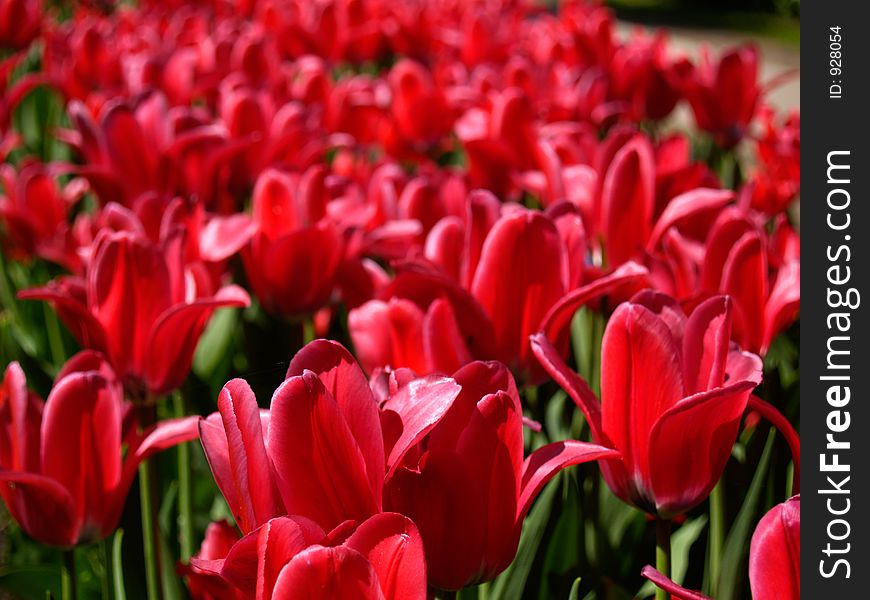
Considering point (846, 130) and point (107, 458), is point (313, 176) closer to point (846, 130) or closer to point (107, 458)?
point (107, 458)

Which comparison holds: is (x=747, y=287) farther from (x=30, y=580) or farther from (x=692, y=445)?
(x=30, y=580)

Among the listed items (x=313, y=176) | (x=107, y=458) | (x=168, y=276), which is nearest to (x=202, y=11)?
(x=313, y=176)

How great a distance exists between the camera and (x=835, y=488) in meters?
0.71

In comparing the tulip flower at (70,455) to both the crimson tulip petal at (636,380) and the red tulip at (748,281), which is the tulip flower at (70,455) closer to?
the crimson tulip petal at (636,380)

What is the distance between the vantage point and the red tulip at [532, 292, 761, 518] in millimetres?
872

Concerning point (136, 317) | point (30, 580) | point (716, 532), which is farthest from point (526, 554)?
point (30, 580)

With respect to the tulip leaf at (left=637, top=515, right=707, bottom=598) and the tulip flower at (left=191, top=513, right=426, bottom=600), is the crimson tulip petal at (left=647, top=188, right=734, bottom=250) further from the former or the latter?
the tulip flower at (left=191, top=513, right=426, bottom=600)

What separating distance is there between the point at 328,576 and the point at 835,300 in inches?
14.4

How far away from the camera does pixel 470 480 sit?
31.1 inches

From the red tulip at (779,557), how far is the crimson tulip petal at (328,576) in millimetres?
229

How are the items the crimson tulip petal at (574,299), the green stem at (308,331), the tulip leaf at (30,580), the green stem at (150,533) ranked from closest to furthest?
1. the crimson tulip petal at (574,299)
2. the green stem at (150,533)
3. the tulip leaf at (30,580)
4. the green stem at (308,331)

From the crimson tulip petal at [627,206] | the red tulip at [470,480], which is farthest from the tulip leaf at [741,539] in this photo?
the crimson tulip petal at [627,206]

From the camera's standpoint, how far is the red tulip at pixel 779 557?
69cm

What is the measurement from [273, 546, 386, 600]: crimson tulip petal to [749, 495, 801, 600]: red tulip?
229 millimetres
